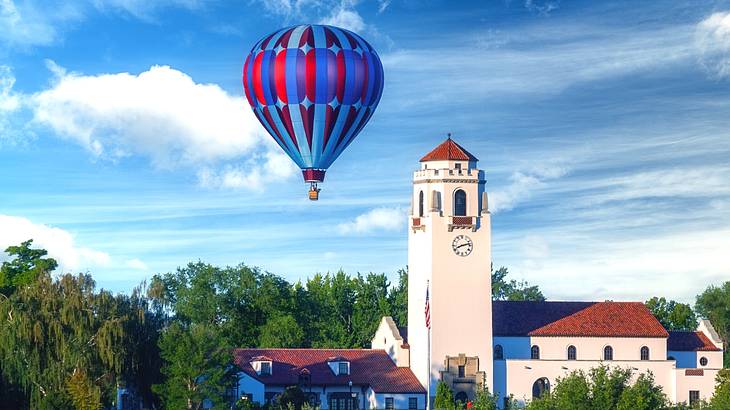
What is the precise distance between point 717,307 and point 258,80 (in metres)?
74.9

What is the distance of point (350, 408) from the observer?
88.8 meters

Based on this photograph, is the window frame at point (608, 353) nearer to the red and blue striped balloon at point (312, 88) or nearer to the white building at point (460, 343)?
the white building at point (460, 343)

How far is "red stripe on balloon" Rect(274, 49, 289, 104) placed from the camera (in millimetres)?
71312

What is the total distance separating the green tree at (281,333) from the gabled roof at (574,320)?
16545mm

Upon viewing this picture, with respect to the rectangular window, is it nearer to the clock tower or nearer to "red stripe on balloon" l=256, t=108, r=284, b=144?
the clock tower

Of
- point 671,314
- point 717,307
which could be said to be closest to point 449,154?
point 671,314

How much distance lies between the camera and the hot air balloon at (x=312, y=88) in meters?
71.2

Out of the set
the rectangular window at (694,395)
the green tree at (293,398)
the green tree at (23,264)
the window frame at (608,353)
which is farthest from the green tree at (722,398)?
the green tree at (23,264)

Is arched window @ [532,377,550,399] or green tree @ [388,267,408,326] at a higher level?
green tree @ [388,267,408,326]

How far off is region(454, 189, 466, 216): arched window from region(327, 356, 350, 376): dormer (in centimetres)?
1210

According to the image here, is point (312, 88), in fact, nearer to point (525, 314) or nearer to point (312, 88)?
point (312, 88)

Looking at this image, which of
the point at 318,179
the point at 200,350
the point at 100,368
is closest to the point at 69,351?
the point at 100,368

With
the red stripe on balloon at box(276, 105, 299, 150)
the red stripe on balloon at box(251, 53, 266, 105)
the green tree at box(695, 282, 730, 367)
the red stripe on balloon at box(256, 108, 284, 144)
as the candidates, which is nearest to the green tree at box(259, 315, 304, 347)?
the red stripe on balloon at box(256, 108, 284, 144)

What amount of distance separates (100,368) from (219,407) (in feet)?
23.3
